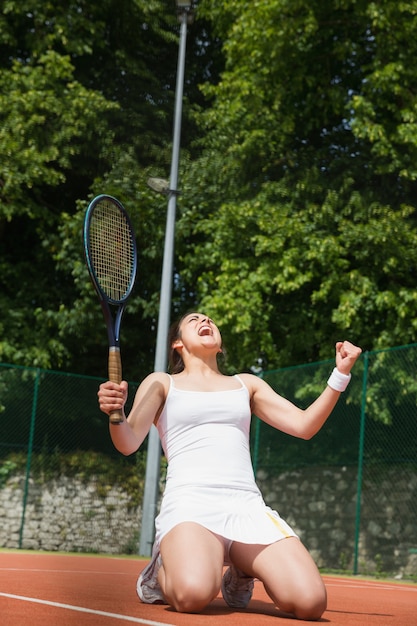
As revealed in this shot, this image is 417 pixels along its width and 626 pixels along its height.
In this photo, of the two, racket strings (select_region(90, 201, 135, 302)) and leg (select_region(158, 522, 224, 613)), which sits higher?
racket strings (select_region(90, 201, 135, 302))

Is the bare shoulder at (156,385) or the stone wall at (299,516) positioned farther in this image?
the stone wall at (299,516)

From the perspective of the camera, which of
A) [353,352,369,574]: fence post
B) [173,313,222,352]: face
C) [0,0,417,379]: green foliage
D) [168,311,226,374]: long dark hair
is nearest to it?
[173,313,222,352]: face

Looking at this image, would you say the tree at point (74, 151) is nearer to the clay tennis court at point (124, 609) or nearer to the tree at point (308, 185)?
the tree at point (308, 185)

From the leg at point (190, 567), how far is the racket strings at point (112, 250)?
141cm

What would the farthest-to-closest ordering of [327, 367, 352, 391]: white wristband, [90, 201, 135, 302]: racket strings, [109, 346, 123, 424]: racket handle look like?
[90, 201, 135, 302]: racket strings, [327, 367, 352, 391]: white wristband, [109, 346, 123, 424]: racket handle

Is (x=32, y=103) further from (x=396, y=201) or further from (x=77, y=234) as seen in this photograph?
(x=396, y=201)

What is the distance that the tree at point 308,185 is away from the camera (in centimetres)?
1448

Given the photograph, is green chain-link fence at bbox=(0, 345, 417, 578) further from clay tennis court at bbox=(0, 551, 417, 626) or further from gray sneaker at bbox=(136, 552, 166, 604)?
gray sneaker at bbox=(136, 552, 166, 604)

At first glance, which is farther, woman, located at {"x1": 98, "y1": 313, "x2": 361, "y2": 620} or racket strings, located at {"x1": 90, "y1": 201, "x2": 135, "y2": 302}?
racket strings, located at {"x1": 90, "y1": 201, "x2": 135, "y2": 302}

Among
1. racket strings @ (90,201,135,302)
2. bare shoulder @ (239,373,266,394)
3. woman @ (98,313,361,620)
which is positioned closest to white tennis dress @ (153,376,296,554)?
woman @ (98,313,361,620)

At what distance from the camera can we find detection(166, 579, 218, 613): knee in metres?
3.80

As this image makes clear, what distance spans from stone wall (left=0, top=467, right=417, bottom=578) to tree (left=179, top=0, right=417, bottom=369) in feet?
7.79

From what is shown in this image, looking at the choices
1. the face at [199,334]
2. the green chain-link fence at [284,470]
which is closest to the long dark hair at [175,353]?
the face at [199,334]

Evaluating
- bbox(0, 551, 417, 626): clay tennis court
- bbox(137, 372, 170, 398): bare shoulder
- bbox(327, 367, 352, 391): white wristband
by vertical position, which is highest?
bbox(327, 367, 352, 391): white wristband
